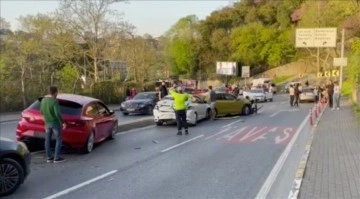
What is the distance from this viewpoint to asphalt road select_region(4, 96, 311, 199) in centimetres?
812

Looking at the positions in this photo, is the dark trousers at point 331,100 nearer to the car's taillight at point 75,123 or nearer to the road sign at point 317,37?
the road sign at point 317,37

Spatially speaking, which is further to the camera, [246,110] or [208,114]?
[246,110]

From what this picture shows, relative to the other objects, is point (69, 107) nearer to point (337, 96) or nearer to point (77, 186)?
point (77, 186)

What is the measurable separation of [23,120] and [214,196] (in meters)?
6.62

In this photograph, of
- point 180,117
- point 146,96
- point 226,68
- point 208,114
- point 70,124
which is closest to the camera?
point 70,124

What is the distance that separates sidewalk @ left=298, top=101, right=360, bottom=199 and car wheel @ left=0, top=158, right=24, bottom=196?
14.8 ft

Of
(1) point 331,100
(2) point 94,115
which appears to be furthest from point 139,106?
(2) point 94,115

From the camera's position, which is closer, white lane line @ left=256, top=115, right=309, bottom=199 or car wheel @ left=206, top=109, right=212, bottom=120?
white lane line @ left=256, top=115, right=309, bottom=199

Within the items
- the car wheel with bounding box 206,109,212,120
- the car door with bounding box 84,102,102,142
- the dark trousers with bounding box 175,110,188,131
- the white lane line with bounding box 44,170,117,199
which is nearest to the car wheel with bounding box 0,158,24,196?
the white lane line with bounding box 44,170,117,199

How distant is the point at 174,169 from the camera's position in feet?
33.6

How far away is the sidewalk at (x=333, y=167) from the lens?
7.61m

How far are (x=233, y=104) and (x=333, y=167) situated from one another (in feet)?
56.6

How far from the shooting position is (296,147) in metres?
13.8

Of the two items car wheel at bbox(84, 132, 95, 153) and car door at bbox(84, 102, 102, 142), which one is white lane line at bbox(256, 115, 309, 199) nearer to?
car wheel at bbox(84, 132, 95, 153)
